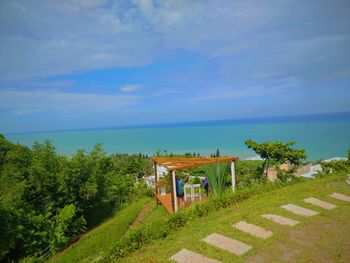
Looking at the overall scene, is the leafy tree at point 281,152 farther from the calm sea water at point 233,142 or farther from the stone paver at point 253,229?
the calm sea water at point 233,142

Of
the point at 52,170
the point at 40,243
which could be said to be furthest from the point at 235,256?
the point at 52,170

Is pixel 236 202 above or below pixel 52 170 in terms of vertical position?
below

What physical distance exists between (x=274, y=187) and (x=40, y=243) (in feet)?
20.1

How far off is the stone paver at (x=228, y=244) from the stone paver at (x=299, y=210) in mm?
1931

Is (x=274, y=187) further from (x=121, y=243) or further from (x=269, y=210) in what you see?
(x=121, y=243)

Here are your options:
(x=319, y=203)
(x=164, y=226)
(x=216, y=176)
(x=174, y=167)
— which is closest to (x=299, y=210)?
(x=319, y=203)

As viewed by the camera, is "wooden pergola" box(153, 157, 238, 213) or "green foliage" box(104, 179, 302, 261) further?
"wooden pergola" box(153, 157, 238, 213)

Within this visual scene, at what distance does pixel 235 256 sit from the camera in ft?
12.6

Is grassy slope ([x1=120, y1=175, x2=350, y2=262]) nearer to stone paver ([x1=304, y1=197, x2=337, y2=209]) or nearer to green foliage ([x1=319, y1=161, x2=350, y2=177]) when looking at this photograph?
stone paver ([x1=304, y1=197, x2=337, y2=209])

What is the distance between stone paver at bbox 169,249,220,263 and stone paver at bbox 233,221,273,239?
1175mm

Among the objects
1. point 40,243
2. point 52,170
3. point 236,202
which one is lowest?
point 40,243

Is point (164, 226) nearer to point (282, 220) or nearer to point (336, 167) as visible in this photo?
point (282, 220)

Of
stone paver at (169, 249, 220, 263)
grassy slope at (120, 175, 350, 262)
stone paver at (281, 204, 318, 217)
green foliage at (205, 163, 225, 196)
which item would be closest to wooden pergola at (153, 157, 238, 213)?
green foliage at (205, 163, 225, 196)

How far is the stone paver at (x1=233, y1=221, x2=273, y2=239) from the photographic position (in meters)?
4.55
